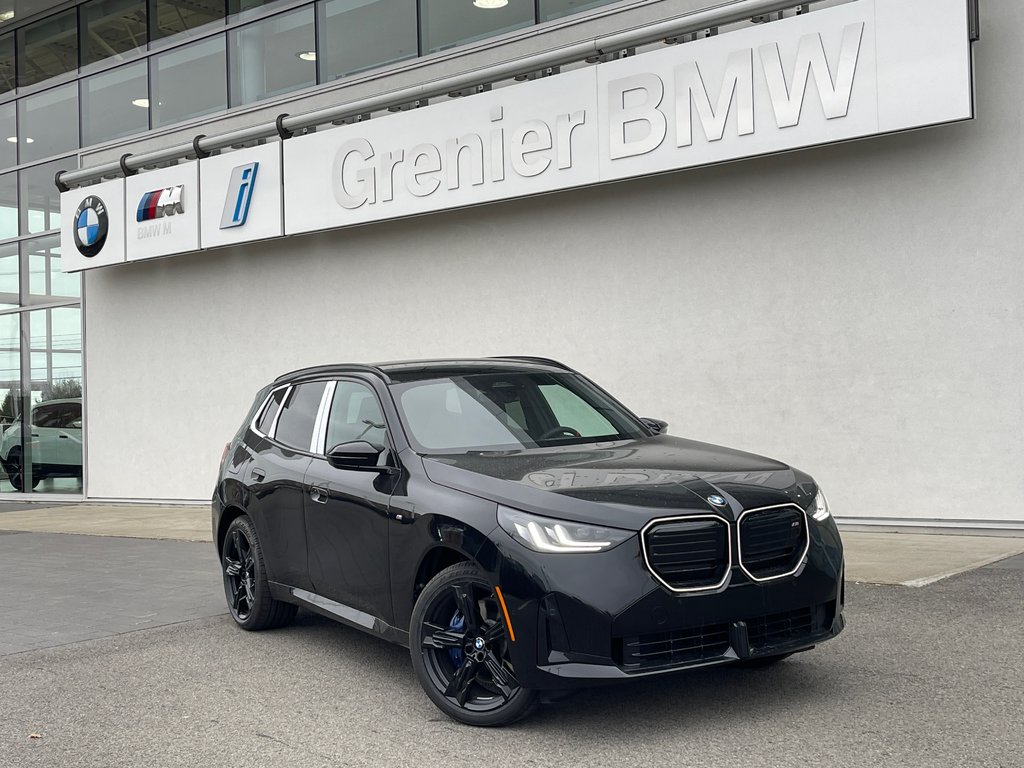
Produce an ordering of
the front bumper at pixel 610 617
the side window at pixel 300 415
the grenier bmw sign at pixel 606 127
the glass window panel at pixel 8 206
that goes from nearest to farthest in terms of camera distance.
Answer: the front bumper at pixel 610 617, the side window at pixel 300 415, the grenier bmw sign at pixel 606 127, the glass window panel at pixel 8 206

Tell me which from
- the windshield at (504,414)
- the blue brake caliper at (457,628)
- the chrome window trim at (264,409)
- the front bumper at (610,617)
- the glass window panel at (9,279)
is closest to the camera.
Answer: the front bumper at (610,617)

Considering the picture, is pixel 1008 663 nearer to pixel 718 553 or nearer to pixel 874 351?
pixel 718 553

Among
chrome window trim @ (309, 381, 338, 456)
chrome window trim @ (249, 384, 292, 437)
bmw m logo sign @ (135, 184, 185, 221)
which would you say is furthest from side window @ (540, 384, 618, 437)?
bmw m logo sign @ (135, 184, 185, 221)

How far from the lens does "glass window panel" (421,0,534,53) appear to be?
13.7m

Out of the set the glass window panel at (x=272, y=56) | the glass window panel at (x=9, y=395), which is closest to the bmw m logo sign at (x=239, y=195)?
the glass window panel at (x=272, y=56)

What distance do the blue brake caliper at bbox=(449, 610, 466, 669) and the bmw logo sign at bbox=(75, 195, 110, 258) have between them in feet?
46.7

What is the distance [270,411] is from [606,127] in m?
6.05

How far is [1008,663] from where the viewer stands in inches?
218

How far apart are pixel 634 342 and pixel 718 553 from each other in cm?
782

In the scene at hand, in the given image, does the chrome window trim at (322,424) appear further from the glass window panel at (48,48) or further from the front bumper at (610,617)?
the glass window panel at (48,48)

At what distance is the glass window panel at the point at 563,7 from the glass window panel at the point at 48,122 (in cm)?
972

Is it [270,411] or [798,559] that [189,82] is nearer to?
[270,411]

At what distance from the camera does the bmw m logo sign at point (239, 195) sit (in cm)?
1539

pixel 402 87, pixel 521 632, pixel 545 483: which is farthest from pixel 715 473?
pixel 402 87
